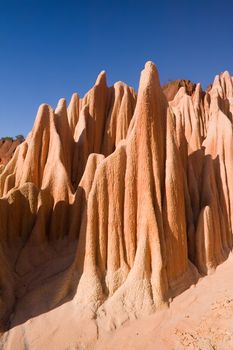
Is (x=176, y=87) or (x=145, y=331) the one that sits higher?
(x=176, y=87)

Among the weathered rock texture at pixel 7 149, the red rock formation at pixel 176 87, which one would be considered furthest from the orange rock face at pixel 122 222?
the weathered rock texture at pixel 7 149

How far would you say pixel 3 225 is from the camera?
9.04 meters

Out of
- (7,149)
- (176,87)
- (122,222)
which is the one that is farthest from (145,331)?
(7,149)

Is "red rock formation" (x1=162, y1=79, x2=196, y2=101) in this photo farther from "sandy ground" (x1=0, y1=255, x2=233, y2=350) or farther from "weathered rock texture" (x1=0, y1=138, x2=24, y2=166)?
"sandy ground" (x1=0, y1=255, x2=233, y2=350)

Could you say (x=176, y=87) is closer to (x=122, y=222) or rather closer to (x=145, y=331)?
(x=122, y=222)

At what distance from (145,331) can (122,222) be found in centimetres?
254

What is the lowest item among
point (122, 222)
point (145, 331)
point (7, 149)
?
point (145, 331)

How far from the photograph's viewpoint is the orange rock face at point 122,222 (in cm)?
705

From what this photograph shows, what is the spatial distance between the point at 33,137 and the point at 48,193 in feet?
8.58

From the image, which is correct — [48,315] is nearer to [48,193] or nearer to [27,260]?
[27,260]

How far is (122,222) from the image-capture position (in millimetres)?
7699

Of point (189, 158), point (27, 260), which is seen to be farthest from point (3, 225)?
point (189, 158)

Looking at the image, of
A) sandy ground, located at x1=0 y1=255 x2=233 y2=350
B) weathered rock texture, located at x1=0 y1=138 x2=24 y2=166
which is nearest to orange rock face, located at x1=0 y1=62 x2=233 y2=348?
sandy ground, located at x1=0 y1=255 x2=233 y2=350

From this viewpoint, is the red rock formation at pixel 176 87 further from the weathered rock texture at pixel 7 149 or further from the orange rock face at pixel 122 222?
the weathered rock texture at pixel 7 149
